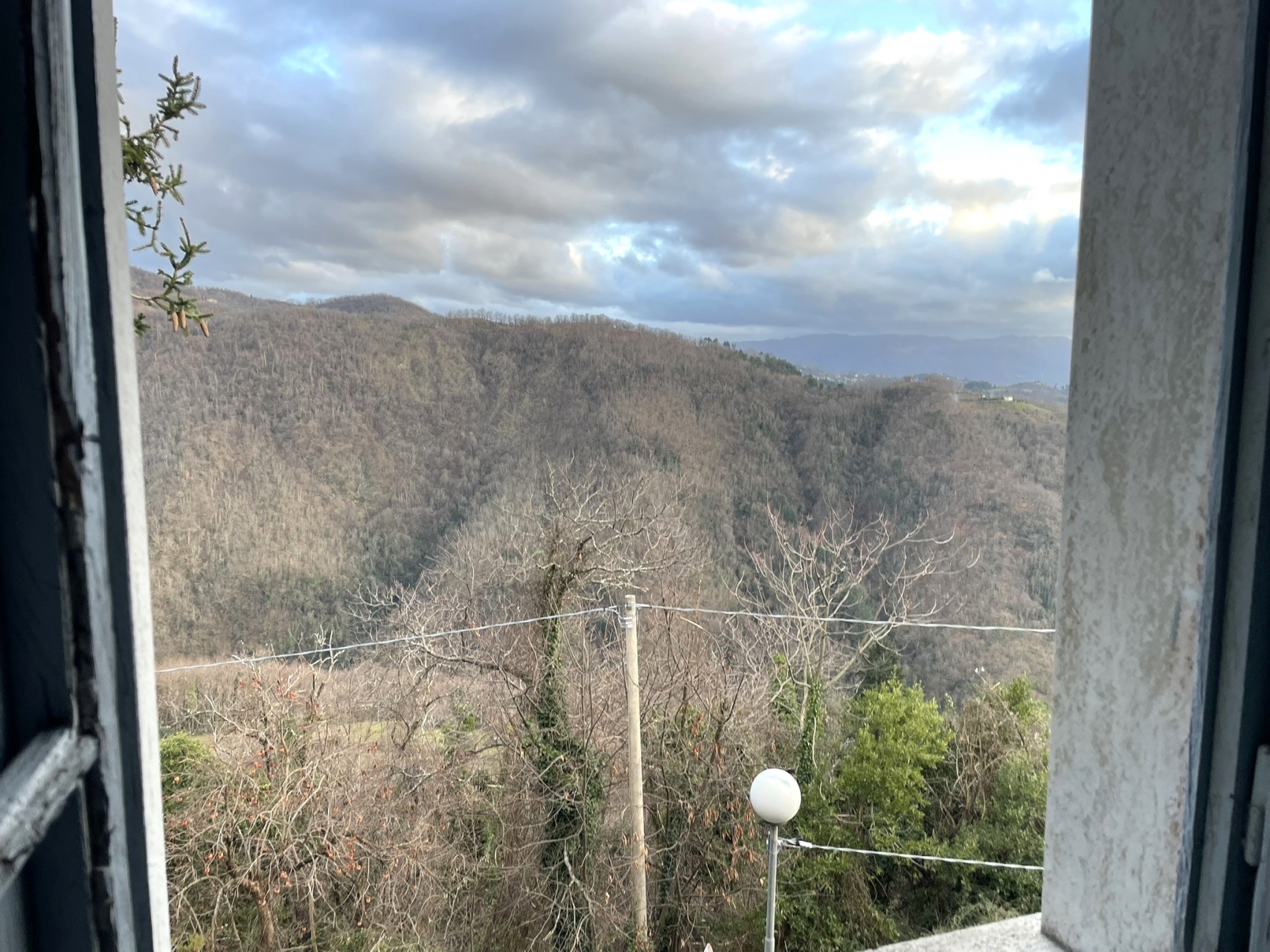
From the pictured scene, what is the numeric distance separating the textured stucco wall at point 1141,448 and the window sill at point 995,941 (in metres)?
0.03

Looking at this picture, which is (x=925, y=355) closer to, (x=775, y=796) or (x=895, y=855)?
(x=895, y=855)

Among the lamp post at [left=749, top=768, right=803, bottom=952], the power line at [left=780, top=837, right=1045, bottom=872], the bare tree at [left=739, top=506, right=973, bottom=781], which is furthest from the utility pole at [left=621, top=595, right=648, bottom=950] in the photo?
A: the lamp post at [left=749, top=768, right=803, bottom=952]

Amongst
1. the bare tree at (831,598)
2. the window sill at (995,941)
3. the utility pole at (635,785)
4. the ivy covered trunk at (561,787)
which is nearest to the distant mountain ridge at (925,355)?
the bare tree at (831,598)

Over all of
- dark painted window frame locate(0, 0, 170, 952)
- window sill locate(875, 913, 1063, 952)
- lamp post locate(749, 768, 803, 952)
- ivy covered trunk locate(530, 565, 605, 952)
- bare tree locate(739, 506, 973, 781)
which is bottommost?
ivy covered trunk locate(530, 565, 605, 952)

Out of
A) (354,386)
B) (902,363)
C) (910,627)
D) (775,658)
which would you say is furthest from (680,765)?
(902,363)

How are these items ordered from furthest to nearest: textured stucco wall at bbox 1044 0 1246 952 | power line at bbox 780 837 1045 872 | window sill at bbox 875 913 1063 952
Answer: power line at bbox 780 837 1045 872
window sill at bbox 875 913 1063 952
textured stucco wall at bbox 1044 0 1246 952

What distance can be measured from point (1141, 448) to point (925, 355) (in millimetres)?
17106

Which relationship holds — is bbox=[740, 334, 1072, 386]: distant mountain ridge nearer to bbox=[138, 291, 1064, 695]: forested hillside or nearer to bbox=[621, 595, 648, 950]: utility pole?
bbox=[138, 291, 1064, 695]: forested hillside

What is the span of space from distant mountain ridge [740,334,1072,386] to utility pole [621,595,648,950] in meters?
9.61

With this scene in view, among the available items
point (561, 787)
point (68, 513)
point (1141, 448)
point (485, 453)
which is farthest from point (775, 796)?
point (485, 453)

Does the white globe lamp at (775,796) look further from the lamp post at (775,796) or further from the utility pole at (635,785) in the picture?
the utility pole at (635,785)

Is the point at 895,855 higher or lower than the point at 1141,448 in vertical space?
lower

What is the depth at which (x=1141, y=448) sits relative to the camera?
0.37 metres

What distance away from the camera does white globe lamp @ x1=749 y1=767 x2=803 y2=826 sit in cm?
300
